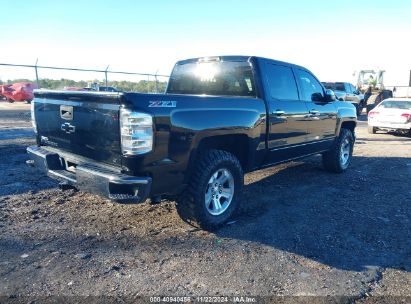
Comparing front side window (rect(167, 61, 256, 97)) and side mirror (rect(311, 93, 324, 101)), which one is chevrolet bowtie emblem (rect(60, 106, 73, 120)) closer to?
front side window (rect(167, 61, 256, 97))

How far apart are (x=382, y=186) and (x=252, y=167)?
2820 mm

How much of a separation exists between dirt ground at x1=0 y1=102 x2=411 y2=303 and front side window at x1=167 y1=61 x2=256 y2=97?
1.59 metres

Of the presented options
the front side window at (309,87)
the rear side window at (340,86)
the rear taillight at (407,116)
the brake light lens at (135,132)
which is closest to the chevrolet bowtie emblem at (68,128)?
the brake light lens at (135,132)

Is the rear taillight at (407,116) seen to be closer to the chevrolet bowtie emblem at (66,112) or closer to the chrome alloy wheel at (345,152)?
the chrome alloy wheel at (345,152)

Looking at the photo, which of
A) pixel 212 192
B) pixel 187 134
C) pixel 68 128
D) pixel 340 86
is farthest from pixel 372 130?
pixel 68 128

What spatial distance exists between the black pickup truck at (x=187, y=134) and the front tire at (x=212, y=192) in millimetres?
11

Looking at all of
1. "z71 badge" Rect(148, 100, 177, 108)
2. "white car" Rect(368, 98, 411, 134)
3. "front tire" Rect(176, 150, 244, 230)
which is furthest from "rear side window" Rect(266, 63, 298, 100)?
"white car" Rect(368, 98, 411, 134)

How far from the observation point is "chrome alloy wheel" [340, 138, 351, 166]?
711 cm

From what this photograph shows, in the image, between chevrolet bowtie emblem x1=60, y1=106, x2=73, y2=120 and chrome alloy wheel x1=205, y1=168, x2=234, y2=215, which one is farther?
chrome alloy wheel x1=205, y1=168, x2=234, y2=215

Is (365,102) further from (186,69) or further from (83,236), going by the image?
(83,236)

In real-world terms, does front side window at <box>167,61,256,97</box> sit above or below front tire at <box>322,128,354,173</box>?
above

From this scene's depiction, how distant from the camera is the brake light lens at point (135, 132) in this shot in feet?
10.4

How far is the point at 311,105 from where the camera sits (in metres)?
5.86

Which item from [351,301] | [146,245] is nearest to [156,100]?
[146,245]
